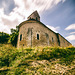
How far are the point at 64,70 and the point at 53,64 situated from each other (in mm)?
681

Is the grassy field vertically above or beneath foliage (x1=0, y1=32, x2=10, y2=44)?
beneath

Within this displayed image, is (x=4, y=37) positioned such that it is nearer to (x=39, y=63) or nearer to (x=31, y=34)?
(x=31, y=34)

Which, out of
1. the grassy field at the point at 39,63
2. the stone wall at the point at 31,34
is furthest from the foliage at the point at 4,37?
the grassy field at the point at 39,63

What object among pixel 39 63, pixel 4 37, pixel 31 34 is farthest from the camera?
pixel 4 37

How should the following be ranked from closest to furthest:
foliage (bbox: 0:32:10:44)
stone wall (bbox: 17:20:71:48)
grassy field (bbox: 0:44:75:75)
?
grassy field (bbox: 0:44:75:75) < stone wall (bbox: 17:20:71:48) < foliage (bbox: 0:32:10:44)

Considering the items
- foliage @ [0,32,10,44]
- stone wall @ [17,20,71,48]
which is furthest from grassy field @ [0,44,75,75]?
foliage @ [0,32,10,44]

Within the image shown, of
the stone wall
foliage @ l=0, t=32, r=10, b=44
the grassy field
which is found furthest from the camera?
foliage @ l=0, t=32, r=10, b=44

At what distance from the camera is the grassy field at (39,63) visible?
308 centimetres

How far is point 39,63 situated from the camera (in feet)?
12.0

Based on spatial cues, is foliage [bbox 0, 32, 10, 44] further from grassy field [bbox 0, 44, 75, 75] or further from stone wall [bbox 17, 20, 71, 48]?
grassy field [bbox 0, 44, 75, 75]

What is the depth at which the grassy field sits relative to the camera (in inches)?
121

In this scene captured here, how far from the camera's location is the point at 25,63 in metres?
3.71

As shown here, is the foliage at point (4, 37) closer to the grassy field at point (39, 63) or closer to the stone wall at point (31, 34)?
the stone wall at point (31, 34)

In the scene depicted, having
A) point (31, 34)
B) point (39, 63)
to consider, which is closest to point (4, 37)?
point (31, 34)
